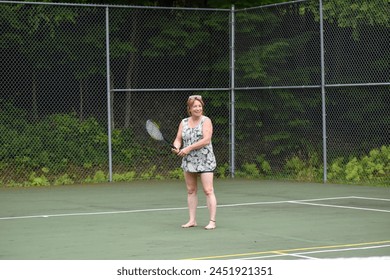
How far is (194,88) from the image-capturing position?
21.1m

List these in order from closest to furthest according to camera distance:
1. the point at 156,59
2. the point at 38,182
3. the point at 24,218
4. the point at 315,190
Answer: the point at 24,218, the point at 315,190, the point at 38,182, the point at 156,59

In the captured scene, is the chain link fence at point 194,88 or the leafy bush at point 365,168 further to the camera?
the chain link fence at point 194,88

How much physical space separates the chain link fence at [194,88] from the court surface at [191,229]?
1.12m

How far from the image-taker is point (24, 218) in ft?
45.1

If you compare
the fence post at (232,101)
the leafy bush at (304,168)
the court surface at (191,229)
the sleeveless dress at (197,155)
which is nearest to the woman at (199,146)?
the sleeveless dress at (197,155)

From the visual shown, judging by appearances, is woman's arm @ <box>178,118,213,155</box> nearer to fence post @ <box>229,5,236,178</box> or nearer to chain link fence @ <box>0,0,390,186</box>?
chain link fence @ <box>0,0,390,186</box>

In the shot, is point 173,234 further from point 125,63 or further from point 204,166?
point 125,63

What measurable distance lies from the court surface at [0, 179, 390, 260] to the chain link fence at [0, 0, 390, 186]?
1124 millimetres

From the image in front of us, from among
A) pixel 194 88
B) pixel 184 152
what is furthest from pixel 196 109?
pixel 194 88

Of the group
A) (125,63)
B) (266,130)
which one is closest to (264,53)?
(266,130)

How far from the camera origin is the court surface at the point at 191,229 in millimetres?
10250

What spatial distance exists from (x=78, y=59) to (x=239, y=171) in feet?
13.5

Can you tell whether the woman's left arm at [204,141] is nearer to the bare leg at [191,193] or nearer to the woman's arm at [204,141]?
the woman's arm at [204,141]

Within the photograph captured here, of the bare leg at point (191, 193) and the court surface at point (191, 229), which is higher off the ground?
the bare leg at point (191, 193)
